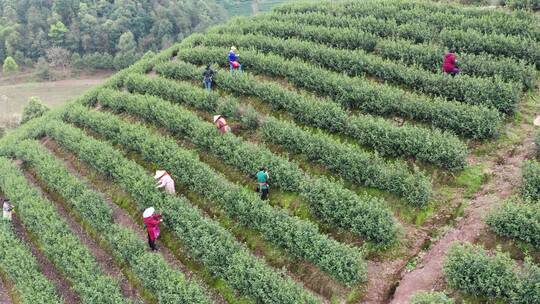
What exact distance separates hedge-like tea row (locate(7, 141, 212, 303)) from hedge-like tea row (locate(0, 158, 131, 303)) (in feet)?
2.66

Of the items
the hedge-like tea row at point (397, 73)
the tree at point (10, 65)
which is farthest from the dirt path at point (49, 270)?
the tree at point (10, 65)

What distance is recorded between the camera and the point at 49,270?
57.8 feet

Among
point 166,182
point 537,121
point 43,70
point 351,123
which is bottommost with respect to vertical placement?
point 43,70

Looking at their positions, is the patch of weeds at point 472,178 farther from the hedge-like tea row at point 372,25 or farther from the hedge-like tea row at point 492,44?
the hedge-like tea row at point 372,25

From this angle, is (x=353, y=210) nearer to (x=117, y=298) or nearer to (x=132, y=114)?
(x=117, y=298)

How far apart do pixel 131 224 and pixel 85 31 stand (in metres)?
67.7

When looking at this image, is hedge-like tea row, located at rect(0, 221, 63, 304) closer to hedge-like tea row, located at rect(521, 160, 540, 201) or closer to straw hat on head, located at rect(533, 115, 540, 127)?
hedge-like tea row, located at rect(521, 160, 540, 201)

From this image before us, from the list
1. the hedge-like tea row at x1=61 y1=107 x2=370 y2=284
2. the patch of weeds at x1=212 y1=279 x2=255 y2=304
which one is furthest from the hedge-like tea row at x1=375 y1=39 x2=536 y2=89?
the patch of weeds at x1=212 y1=279 x2=255 y2=304

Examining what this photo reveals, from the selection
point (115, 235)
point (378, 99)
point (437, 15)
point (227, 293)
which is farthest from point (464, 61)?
point (115, 235)

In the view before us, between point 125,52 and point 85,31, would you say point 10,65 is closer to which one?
point 85,31

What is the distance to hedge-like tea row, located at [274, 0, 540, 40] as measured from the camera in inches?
861

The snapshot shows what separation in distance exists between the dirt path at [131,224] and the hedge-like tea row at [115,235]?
475 mm

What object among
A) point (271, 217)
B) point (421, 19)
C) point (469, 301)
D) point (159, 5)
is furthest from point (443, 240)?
point (159, 5)

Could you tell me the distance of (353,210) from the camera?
1424cm
